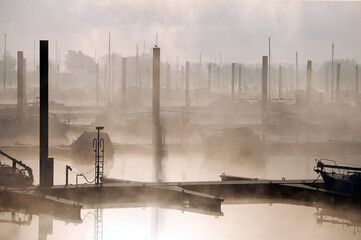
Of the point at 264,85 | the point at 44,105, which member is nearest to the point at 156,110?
the point at 44,105

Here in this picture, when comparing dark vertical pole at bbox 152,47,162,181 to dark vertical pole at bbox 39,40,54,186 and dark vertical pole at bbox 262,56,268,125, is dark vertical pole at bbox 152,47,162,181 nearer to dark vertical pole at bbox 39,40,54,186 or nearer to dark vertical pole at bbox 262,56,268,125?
dark vertical pole at bbox 39,40,54,186

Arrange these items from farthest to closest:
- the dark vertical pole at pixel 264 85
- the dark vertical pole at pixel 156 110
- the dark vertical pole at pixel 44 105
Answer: the dark vertical pole at pixel 264 85 → the dark vertical pole at pixel 156 110 → the dark vertical pole at pixel 44 105

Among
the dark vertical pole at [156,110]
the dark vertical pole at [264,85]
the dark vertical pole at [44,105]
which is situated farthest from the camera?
the dark vertical pole at [264,85]

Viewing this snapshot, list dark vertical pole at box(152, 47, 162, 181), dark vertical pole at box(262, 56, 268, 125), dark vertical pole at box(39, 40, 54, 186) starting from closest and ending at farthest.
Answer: dark vertical pole at box(39, 40, 54, 186) → dark vertical pole at box(152, 47, 162, 181) → dark vertical pole at box(262, 56, 268, 125)

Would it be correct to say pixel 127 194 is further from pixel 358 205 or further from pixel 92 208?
pixel 358 205

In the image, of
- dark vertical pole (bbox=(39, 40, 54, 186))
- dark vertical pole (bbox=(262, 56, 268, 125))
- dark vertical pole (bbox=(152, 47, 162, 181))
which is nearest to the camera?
dark vertical pole (bbox=(39, 40, 54, 186))

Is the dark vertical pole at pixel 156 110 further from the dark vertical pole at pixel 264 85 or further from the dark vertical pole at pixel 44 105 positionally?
the dark vertical pole at pixel 264 85

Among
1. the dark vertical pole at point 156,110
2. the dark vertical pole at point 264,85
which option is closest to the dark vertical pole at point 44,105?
the dark vertical pole at point 156,110

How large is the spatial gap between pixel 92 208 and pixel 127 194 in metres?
1.86

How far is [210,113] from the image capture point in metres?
97.8

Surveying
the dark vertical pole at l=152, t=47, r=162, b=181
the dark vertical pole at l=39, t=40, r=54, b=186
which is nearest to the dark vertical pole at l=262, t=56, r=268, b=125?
the dark vertical pole at l=152, t=47, r=162, b=181

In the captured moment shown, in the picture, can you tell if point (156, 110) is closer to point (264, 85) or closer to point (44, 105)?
point (44, 105)

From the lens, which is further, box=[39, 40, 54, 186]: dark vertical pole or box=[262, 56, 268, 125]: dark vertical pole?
box=[262, 56, 268, 125]: dark vertical pole

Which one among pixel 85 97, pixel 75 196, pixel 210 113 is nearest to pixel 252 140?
pixel 75 196
